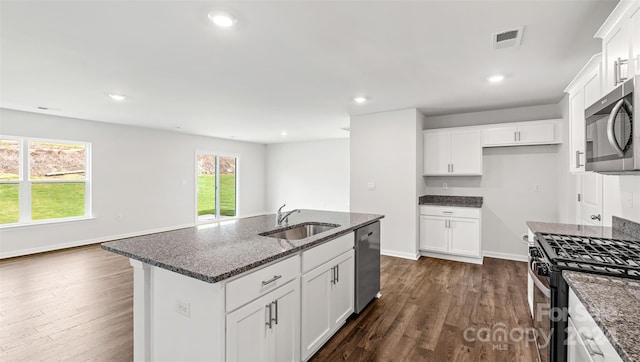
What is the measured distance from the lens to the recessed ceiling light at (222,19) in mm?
1922

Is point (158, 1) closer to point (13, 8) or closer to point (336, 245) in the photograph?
point (13, 8)

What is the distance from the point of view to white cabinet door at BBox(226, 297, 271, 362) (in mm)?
1458

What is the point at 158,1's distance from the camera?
1.80 m

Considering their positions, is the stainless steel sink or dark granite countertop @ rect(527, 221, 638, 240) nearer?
dark granite countertop @ rect(527, 221, 638, 240)

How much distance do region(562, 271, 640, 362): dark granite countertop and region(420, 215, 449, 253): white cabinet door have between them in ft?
11.0

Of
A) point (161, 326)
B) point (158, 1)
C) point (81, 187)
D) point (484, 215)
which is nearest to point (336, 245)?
point (161, 326)

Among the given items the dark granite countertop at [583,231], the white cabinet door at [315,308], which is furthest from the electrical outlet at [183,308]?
the dark granite countertop at [583,231]

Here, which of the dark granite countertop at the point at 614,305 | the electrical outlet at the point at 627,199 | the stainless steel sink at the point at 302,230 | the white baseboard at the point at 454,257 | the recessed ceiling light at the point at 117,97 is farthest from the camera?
the white baseboard at the point at 454,257

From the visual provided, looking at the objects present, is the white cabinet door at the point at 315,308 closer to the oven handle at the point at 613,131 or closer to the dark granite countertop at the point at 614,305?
the dark granite countertop at the point at 614,305

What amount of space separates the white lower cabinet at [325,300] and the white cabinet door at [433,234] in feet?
8.15

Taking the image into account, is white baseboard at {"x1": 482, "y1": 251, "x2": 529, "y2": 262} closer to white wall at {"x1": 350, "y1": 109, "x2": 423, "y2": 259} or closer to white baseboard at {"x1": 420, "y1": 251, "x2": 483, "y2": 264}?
white baseboard at {"x1": 420, "y1": 251, "x2": 483, "y2": 264}

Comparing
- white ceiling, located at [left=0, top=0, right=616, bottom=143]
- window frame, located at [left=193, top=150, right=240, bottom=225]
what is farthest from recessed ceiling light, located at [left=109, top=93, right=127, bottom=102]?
window frame, located at [left=193, top=150, right=240, bottom=225]

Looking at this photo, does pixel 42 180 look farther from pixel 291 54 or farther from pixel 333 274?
pixel 333 274

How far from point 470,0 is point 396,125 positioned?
2946mm
